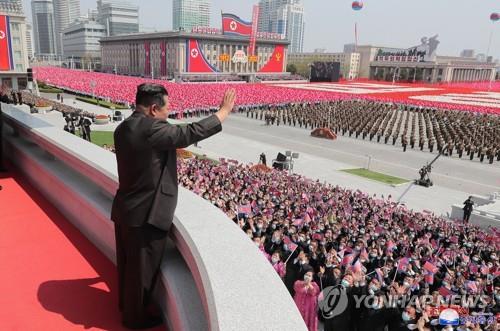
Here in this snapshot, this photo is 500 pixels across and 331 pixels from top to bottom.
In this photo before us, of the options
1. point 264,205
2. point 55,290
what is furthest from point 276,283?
point 264,205

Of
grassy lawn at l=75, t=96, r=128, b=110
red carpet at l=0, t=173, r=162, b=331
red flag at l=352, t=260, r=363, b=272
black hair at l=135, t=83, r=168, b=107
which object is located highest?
black hair at l=135, t=83, r=168, b=107

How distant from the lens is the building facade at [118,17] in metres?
150

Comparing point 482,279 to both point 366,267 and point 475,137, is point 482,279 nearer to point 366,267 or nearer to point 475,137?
point 366,267

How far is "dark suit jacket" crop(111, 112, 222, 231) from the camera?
207cm

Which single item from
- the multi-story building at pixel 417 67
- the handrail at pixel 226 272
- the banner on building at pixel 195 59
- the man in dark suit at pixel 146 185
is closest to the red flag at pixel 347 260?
the handrail at pixel 226 272

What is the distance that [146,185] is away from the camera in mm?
2143

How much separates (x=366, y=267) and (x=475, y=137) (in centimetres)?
2784

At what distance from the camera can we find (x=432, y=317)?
5242 millimetres

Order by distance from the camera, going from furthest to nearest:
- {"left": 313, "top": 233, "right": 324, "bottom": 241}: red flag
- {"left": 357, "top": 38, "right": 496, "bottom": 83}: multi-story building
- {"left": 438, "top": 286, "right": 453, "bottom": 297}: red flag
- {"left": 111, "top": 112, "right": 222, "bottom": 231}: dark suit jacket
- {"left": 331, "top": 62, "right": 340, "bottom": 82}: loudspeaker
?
{"left": 357, "top": 38, "right": 496, "bottom": 83}: multi-story building
{"left": 331, "top": 62, "right": 340, "bottom": 82}: loudspeaker
{"left": 313, "top": 233, "right": 324, "bottom": 241}: red flag
{"left": 438, "top": 286, "right": 453, "bottom": 297}: red flag
{"left": 111, "top": 112, "right": 222, "bottom": 231}: dark suit jacket

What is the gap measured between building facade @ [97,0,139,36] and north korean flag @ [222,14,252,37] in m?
78.1

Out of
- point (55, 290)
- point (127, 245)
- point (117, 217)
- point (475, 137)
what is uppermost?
point (117, 217)

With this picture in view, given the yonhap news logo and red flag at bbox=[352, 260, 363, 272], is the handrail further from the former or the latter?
red flag at bbox=[352, 260, 363, 272]

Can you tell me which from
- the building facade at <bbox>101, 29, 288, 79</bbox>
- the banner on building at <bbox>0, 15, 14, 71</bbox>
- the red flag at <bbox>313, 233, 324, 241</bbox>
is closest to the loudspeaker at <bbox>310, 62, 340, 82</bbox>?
the building facade at <bbox>101, 29, 288, 79</bbox>

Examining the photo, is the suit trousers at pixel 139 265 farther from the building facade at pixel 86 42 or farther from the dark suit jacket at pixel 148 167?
the building facade at pixel 86 42
